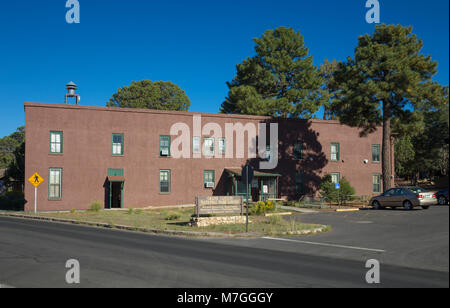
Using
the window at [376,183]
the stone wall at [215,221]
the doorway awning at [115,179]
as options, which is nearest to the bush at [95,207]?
the doorway awning at [115,179]

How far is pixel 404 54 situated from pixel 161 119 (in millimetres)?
20133

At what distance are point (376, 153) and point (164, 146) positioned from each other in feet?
75.1

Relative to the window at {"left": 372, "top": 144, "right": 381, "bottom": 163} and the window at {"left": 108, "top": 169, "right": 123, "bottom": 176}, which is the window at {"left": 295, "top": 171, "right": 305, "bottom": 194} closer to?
the window at {"left": 372, "top": 144, "right": 381, "bottom": 163}

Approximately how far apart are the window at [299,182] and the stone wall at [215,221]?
67.7 ft

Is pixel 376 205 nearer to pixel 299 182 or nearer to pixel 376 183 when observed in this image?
pixel 299 182

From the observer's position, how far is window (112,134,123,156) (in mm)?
35094

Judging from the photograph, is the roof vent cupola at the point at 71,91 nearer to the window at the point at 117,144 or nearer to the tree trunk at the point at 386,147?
the window at the point at 117,144

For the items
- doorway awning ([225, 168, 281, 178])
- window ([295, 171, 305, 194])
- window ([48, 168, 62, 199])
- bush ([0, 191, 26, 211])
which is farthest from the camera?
window ([295, 171, 305, 194])

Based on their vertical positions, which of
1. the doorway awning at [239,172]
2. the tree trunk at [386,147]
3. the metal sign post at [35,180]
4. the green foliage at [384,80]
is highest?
the green foliage at [384,80]

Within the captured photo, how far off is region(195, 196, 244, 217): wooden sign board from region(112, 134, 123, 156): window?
55.3 feet

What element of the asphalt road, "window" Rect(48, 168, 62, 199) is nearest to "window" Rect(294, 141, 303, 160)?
"window" Rect(48, 168, 62, 199)

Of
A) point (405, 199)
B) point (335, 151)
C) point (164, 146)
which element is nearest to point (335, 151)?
point (335, 151)

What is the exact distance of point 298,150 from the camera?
1619 inches

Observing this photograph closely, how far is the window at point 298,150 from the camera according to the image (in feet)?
135
